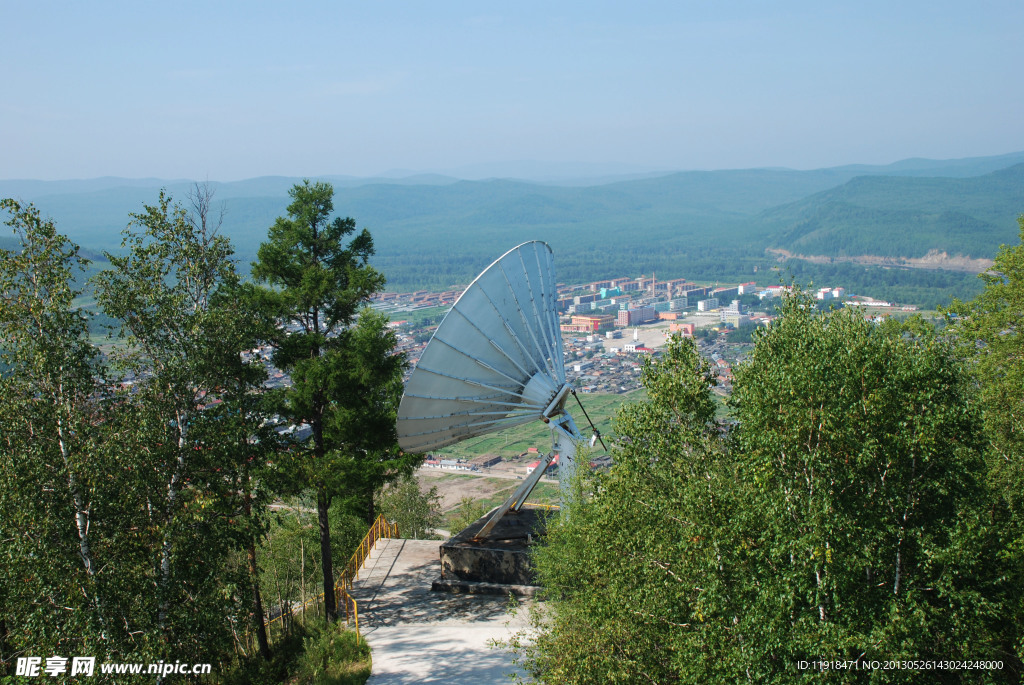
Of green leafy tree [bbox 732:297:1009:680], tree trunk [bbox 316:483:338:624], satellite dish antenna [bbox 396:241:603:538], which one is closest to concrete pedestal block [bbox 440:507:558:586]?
satellite dish antenna [bbox 396:241:603:538]

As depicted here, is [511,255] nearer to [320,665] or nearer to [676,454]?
[676,454]

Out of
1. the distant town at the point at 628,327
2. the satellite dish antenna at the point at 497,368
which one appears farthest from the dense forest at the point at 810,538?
the distant town at the point at 628,327

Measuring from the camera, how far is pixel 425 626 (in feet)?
66.4

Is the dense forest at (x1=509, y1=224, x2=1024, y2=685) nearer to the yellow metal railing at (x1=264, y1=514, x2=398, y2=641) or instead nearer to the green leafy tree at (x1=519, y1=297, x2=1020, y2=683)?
the green leafy tree at (x1=519, y1=297, x2=1020, y2=683)

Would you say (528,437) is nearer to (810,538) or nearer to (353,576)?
(353,576)

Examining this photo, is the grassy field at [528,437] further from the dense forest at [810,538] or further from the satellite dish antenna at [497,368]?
the dense forest at [810,538]

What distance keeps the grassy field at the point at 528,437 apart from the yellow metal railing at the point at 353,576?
49.9 m

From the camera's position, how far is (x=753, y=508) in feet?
38.3

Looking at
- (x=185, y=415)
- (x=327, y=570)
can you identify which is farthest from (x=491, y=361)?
(x=185, y=415)

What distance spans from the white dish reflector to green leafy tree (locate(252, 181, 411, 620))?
5.79 feet

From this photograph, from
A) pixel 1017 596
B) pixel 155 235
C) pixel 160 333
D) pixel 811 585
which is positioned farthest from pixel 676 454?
pixel 155 235

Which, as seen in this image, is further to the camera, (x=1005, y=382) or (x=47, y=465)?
(x=1005, y=382)

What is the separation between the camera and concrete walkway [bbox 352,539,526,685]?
58.3 feet

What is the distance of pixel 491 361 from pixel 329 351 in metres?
4.22
